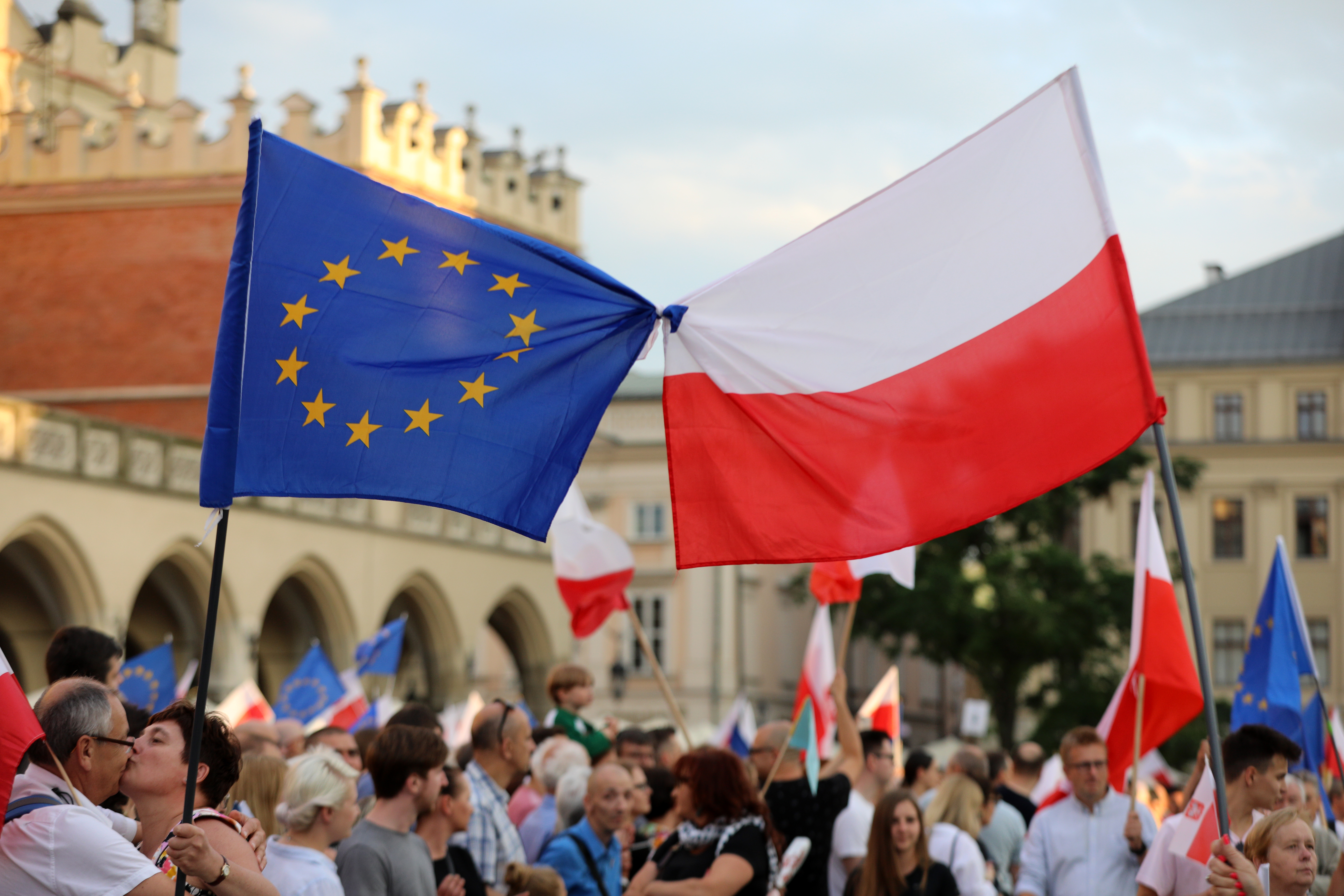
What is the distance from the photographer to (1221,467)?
54.5 m

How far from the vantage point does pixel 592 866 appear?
279 inches

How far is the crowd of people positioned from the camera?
446 centimetres

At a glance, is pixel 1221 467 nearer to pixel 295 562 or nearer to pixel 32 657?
pixel 295 562

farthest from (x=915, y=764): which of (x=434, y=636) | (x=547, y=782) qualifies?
(x=434, y=636)

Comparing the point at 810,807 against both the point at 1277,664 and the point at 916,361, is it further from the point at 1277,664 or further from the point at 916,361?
the point at 916,361

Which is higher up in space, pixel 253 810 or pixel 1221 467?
pixel 1221 467

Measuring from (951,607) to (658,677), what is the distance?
30985mm

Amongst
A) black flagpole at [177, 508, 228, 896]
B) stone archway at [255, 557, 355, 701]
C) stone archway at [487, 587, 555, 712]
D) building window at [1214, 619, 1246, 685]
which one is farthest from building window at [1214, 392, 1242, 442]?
black flagpole at [177, 508, 228, 896]

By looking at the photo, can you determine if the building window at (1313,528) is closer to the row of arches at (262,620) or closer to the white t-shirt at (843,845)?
the row of arches at (262,620)

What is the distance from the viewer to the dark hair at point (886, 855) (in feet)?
23.4

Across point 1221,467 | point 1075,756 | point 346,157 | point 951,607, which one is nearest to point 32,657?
point 346,157

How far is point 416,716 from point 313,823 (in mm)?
1799

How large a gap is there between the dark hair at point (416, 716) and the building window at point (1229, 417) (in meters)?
50.2

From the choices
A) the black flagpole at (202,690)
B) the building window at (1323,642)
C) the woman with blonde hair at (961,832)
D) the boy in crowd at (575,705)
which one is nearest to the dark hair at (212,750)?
the black flagpole at (202,690)
